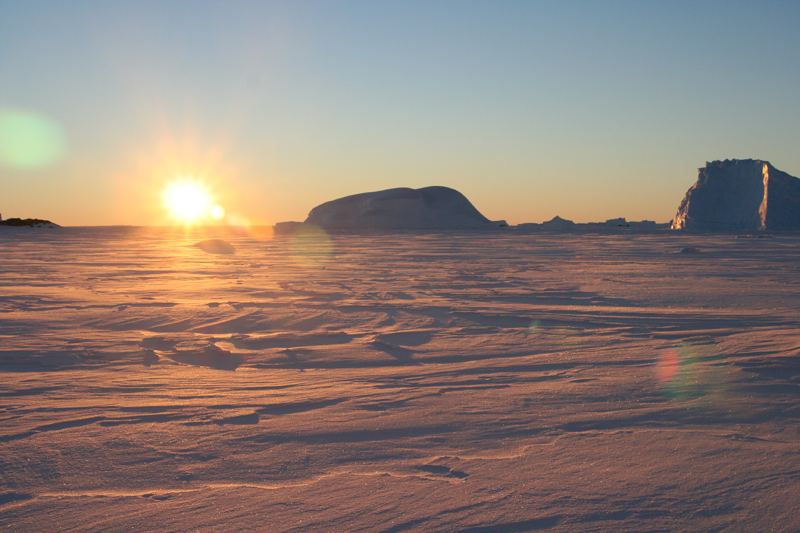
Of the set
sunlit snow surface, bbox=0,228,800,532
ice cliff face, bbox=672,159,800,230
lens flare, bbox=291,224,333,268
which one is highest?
ice cliff face, bbox=672,159,800,230

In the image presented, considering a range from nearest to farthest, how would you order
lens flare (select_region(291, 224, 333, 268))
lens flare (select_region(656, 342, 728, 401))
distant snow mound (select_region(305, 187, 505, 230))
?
lens flare (select_region(656, 342, 728, 401)) < lens flare (select_region(291, 224, 333, 268)) < distant snow mound (select_region(305, 187, 505, 230))

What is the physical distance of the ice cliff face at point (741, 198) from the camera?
45125 mm

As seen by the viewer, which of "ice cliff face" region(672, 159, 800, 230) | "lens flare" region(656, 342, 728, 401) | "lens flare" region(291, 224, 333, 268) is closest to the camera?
"lens flare" region(656, 342, 728, 401)

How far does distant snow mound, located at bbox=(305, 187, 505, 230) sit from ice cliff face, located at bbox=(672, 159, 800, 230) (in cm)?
2813

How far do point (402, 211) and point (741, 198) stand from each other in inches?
1647

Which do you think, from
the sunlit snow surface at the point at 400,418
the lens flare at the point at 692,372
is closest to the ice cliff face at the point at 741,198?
the sunlit snow surface at the point at 400,418

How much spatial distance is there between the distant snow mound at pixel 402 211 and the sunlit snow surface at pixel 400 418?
225 feet

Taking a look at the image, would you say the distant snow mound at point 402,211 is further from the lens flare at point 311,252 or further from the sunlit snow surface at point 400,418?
the sunlit snow surface at point 400,418

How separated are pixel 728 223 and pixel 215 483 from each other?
187 feet

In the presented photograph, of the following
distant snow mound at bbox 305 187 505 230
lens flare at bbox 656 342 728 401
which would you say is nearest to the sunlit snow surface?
lens flare at bbox 656 342 728 401

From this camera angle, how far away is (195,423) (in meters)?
2.53

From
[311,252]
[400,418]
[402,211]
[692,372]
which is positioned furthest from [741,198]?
[400,418]

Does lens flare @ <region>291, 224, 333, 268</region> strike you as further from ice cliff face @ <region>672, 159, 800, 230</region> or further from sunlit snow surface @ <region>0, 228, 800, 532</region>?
ice cliff face @ <region>672, 159, 800, 230</region>

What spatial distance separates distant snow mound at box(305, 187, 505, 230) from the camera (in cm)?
7575
